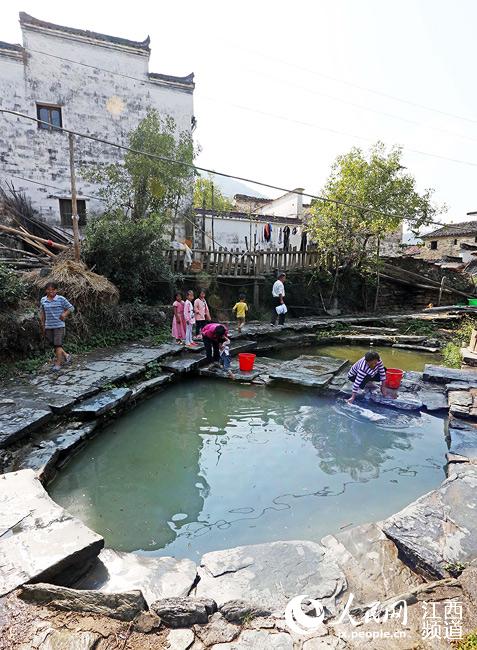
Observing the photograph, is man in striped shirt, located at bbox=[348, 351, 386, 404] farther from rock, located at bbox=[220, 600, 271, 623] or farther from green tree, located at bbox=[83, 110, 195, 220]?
green tree, located at bbox=[83, 110, 195, 220]

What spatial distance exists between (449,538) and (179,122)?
18.6 meters

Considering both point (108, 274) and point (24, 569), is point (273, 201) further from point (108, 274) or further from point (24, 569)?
point (24, 569)

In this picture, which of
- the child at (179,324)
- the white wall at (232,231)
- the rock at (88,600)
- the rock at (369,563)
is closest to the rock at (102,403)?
the child at (179,324)

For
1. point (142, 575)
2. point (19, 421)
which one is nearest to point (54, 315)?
point (19, 421)

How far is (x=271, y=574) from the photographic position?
3062 millimetres

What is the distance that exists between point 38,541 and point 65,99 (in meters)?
17.4

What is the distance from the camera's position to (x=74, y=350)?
27.6 ft

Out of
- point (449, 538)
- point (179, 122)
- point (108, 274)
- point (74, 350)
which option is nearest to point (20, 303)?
point (74, 350)

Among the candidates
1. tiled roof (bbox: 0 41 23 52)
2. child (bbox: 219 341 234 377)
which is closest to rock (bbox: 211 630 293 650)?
child (bbox: 219 341 234 377)

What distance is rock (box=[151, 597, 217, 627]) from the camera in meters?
2.46

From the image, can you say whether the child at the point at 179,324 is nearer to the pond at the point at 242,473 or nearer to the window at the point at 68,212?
the pond at the point at 242,473

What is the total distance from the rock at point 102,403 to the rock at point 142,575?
9.04 ft

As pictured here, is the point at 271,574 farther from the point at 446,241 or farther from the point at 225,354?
the point at 446,241

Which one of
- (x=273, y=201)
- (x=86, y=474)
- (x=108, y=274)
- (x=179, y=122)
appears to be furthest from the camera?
(x=273, y=201)
